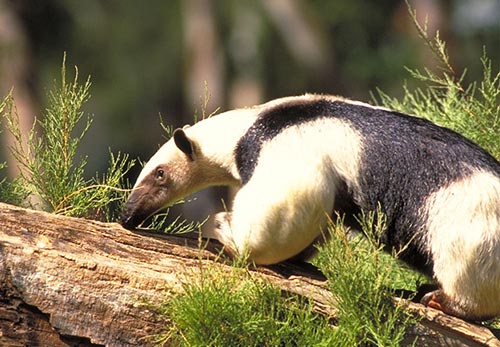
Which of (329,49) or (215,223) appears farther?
(329,49)

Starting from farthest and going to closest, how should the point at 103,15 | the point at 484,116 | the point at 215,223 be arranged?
the point at 103,15, the point at 484,116, the point at 215,223

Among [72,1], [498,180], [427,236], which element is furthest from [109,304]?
[72,1]

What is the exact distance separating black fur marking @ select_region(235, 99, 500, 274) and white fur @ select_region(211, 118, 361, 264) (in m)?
0.09

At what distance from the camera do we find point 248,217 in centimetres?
727

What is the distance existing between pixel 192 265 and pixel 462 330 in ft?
6.06

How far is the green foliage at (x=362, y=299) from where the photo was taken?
6754mm

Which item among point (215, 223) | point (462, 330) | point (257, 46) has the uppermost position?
point (215, 223)

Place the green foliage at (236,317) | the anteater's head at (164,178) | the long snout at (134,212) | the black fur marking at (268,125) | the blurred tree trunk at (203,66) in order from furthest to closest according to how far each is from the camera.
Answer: the blurred tree trunk at (203,66) → the anteater's head at (164,178) → the long snout at (134,212) → the black fur marking at (268,125) → the green foliage at (236,317)

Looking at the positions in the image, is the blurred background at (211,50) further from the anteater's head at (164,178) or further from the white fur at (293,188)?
the white fur at (293,188)

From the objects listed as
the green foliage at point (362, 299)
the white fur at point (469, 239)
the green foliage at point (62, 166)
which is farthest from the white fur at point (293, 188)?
the green foliage at point (62, 166)

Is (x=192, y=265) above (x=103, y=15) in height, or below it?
above

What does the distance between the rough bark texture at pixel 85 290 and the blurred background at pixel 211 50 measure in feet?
40.4

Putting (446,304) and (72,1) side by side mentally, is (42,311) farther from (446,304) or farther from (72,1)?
(72,1)

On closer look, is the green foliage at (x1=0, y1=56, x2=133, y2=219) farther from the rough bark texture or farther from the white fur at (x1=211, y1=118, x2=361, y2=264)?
the white fur at (x1=211, y1=118, x2=361, y2=264)
